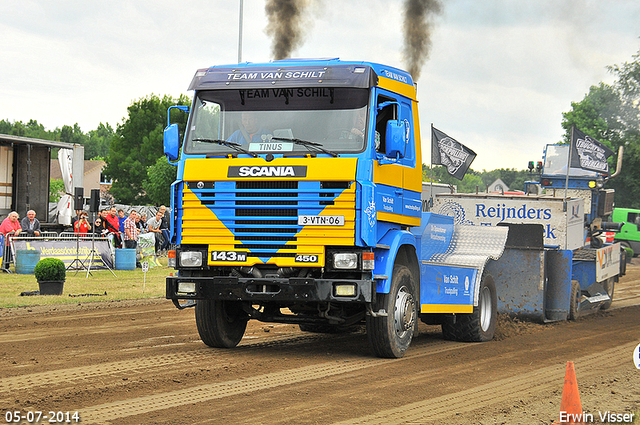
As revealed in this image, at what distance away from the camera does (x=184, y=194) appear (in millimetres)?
9188

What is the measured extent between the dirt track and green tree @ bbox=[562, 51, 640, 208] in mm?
45785

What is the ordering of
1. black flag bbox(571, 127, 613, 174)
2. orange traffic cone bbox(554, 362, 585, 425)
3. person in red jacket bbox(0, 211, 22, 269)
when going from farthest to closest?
person in red jacket bbox(0, 211, 22, 269) < black flag bbox(571, 127, 613, 174) < orange traffic cone bbox(554, 362, 585, 425)

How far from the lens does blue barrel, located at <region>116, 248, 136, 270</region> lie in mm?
22203

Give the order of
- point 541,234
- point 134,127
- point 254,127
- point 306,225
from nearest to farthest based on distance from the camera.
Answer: point 306,225
point 254,127
point 541,234
point 134,127

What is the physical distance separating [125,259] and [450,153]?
9.94 m

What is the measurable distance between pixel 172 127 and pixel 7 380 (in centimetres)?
349

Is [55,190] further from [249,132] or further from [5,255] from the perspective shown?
[249,132]

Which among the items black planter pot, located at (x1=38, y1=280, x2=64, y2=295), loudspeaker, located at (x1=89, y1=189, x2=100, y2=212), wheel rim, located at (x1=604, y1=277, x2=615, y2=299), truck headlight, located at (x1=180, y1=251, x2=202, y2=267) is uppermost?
loudspeaker, located at (x1=89, y1=189, x2=100, y2=212)

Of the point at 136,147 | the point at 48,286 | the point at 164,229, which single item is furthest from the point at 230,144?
the point at 136,147

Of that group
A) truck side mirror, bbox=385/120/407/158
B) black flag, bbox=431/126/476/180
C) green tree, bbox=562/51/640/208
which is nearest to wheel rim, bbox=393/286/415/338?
truck side mirror, bbox=385/120/407/158

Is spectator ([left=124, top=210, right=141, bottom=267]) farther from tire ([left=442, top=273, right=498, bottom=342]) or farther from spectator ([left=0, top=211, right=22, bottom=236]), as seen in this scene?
tire ([left=442, top=273, right=498, bottom=342])

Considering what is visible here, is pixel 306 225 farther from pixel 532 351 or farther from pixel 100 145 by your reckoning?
pixel 100 145

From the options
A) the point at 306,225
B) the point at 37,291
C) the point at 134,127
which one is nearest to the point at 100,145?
the point at 134,127

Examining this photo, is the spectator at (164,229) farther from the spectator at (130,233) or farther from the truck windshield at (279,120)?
the truck windshield at (279,120)
